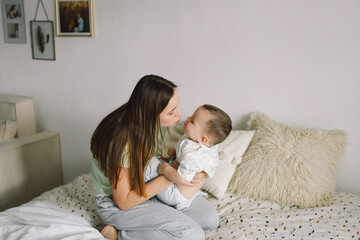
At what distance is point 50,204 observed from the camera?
5.19 feet

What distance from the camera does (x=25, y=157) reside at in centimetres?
242

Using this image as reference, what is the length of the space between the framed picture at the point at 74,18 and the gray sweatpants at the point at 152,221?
148cm

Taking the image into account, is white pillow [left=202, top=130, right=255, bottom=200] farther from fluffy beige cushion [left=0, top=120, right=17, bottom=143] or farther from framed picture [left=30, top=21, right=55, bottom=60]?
framed picture [left=30, top=21, right=55, bottom=60]

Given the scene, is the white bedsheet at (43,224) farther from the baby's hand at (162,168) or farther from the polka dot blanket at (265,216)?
the baby's hand at (162,168)

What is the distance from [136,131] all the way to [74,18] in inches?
61.5

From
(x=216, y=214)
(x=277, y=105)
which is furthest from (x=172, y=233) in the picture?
(x=277, y=105)

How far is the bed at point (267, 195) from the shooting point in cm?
145

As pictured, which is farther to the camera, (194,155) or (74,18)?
(74,18)

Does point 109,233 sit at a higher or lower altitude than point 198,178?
lower

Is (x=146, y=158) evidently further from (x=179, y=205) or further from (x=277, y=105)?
(x=277, y=105)

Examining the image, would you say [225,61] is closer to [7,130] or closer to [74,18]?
[74,18]

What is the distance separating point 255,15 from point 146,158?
112cm

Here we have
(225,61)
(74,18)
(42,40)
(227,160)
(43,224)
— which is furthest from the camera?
(42,40)

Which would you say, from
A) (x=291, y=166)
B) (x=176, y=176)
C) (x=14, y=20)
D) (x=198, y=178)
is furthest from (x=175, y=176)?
(x=14, y=20)
